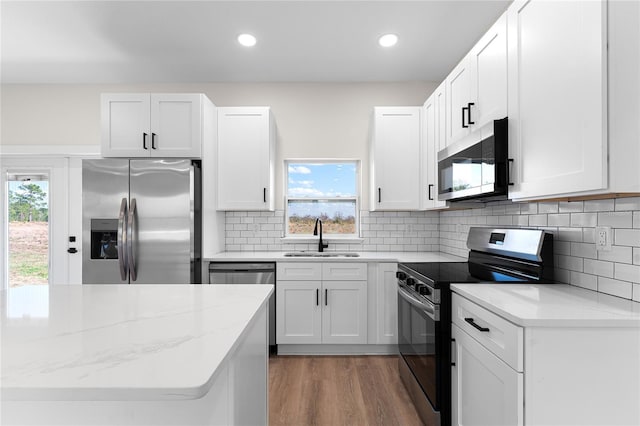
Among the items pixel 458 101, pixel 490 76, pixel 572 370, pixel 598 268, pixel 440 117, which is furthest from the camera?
pixel 440 117

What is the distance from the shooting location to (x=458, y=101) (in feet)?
7.95

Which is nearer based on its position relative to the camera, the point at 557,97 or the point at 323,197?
the point at 557,97

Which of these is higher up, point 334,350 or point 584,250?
point 584,250

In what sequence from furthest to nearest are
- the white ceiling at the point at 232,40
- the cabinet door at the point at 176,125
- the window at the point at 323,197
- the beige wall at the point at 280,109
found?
the window at the point at 323,197 → the beige wall at the point at 280,109 → the cabinet door at the point at 176,125 → the white ceiling at the point at 232,40

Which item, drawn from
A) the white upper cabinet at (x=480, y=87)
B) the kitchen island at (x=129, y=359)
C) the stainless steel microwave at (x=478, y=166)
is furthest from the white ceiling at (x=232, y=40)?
the kitchen island at (x=129, y=359)

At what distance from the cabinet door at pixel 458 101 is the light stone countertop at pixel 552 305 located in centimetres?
108

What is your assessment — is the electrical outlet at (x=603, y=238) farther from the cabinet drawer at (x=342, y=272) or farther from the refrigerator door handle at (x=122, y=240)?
the refrigerator door handle at (x=122, y=240)

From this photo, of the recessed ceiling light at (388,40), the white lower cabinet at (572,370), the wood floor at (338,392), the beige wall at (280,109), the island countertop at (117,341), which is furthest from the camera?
the beige wall at (280,109)

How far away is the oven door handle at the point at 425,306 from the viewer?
188cm

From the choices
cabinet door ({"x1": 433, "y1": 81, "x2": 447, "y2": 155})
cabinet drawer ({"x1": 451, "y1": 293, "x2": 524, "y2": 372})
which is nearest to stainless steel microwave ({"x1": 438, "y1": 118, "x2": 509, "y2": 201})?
cabinet door ({"x1": 433, "y1": 81, "x2": 447, "y2": 155})

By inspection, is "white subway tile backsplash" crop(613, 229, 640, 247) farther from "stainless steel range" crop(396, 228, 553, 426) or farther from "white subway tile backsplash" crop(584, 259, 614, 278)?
"stainless steel range" crop(396, 228, 553, 426)

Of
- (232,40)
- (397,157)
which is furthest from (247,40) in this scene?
(397,157)

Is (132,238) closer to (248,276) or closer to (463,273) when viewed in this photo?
(248,276)

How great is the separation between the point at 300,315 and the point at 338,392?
81cm
